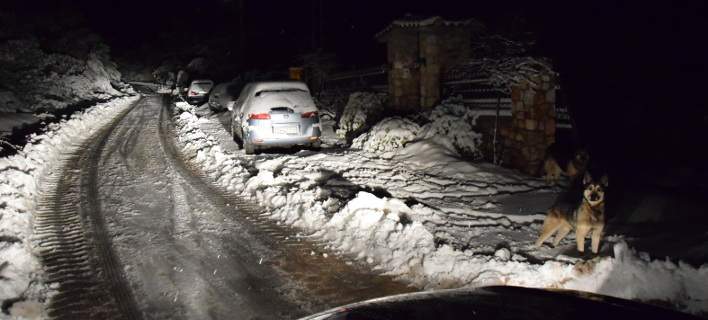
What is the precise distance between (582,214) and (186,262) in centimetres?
436

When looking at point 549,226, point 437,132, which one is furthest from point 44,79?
point 549,226

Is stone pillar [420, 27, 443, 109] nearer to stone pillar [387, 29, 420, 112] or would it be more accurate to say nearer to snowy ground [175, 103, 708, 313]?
stone pillar [387, 29, 420, 112]

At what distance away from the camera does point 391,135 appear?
38.5ft

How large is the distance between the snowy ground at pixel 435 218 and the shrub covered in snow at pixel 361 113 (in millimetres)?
2361

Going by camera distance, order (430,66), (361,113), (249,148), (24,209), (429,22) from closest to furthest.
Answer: (24,209), (249,148), (429,22), (430,66), (361,113)

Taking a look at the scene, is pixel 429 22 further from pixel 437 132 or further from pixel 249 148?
pixel 249 148

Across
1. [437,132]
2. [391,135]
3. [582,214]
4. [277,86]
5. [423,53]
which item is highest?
[423,53]

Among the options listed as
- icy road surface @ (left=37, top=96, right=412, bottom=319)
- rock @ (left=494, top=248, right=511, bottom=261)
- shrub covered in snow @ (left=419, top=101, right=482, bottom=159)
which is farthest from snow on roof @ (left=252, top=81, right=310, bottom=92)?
rock @ (left=494, top=248, right=511, bottom=261)

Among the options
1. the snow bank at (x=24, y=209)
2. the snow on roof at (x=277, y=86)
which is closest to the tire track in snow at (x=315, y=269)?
the snow bank at (x=24, y=209)

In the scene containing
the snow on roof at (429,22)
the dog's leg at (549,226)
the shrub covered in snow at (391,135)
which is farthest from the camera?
the snow on roof at (429,22)

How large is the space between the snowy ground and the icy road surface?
49 centimetres

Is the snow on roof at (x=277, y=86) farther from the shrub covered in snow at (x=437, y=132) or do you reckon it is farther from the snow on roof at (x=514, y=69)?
A: the snow on roof at (x=514, y=69)

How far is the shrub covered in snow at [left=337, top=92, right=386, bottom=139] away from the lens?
14164 mm

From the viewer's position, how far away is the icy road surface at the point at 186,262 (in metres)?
4.66
